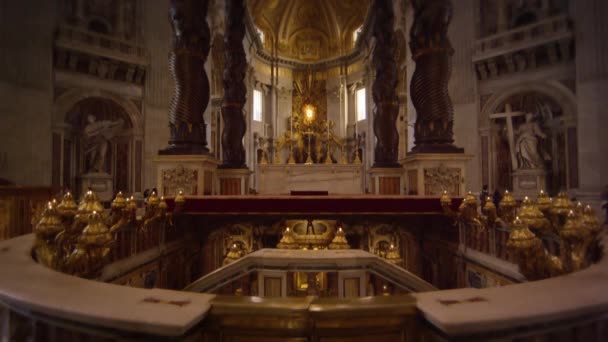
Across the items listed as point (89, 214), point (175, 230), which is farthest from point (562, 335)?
point (175, 230)

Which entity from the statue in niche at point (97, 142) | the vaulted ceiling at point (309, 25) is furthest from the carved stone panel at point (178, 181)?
the vaulted ceiling at point (309, 25)

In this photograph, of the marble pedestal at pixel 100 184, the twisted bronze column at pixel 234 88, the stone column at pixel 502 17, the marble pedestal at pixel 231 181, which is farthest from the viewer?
the stone column at pixel 502 17

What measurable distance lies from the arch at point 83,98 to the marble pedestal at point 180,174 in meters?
8.96

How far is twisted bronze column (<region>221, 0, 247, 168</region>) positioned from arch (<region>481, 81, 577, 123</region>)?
964 cm

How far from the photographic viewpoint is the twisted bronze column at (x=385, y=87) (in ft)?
28.8

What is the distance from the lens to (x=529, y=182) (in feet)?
41.7

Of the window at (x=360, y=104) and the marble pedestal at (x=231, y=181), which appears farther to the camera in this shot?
the window at (x=360, y=104)

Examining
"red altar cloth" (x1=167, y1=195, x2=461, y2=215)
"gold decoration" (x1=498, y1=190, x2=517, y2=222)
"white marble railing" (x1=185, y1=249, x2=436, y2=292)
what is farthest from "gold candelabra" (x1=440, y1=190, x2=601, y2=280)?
"red altar cloth" (x1=167, y1=195, x2=461, y2=215)

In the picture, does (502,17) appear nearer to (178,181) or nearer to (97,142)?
(178,181)

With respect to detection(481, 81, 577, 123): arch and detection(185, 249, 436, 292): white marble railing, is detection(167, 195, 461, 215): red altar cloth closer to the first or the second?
detection(185, 249, 436, 292): white marble railing

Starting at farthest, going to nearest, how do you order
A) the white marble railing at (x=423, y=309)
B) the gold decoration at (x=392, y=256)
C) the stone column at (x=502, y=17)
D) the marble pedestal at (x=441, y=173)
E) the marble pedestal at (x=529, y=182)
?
1. the stone column at (x=502, y=17)
2. the marble pedestal at (x=529, y=182)
3. the marble pedestal at (x=441, y=173)
4. the gold decoration at (x=392, y=256)
5. the white marble railing at (x=423, y=309)

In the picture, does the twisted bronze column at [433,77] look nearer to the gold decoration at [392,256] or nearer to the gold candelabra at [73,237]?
the gold decoration at [392,256]

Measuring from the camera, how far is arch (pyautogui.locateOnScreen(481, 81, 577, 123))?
11.7 m

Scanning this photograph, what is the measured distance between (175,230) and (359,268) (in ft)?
8.60
